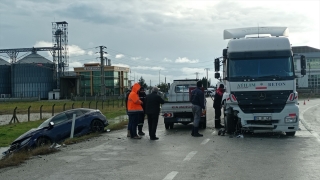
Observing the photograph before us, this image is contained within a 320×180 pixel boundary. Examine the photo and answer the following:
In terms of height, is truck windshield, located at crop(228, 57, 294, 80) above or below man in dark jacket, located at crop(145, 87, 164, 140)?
above

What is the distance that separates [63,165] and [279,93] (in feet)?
26.2

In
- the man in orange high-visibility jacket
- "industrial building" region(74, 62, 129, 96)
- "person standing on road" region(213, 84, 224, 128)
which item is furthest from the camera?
"industrial building" region(74, 62, 129, 96)

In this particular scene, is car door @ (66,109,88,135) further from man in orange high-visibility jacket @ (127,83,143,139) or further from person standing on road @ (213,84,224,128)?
person standing on road @ (213,84,224,128)

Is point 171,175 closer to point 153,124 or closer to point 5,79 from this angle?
point 153,124

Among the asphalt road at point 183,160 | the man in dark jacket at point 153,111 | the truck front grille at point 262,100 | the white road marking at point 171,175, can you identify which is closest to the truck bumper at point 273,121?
the truck front grille at point 262,100

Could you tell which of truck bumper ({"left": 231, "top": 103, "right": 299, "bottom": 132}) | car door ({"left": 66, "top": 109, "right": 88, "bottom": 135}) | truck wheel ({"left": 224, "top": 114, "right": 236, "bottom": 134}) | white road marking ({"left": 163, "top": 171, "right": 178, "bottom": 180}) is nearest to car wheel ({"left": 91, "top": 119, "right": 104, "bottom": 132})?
car door ({"left": 66, "top": 109, "right": 88, "bottom": 135})

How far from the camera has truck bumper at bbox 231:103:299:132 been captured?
1455 centimetres

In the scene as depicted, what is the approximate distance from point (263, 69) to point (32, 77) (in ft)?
352

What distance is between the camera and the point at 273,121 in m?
14.7

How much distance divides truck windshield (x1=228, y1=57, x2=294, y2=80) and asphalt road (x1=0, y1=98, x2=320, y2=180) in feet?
7.00

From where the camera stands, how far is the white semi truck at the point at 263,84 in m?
14.6

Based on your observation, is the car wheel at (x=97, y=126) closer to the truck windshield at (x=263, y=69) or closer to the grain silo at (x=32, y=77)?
the truck windshield at (x=263, y=69)

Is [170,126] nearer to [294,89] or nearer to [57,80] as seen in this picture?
[294,89]

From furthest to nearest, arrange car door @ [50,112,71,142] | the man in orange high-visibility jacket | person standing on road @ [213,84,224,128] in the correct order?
person standing on road @ [213,84,224,128], car door @ [50,112,71,142], the man in orange high-visibility jacket
